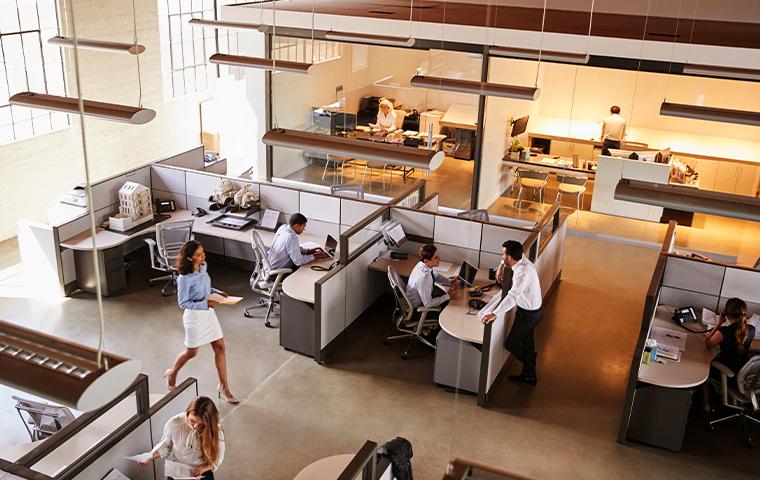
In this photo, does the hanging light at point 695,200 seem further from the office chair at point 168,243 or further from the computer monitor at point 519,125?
the computer monitor at point 519,125

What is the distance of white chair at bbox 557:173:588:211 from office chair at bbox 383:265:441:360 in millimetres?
4481

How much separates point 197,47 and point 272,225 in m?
6.95

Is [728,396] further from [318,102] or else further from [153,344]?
[318,102]

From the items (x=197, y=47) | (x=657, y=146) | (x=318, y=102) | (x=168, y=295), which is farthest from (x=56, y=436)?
(x=197, y=47)

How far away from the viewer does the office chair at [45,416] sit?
195 inches

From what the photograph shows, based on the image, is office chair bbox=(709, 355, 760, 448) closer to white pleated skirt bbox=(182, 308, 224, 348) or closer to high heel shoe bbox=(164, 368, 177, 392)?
white pleated skirt bbox=(182, 308, 224, 348)

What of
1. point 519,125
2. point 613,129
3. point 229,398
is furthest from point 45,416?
point 613,129

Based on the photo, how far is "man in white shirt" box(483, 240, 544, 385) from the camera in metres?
6.41

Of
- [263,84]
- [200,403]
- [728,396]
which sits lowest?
[728,396]

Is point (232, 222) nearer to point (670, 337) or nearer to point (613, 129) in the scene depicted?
point (670, 337)

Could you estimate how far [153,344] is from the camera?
24.2ft

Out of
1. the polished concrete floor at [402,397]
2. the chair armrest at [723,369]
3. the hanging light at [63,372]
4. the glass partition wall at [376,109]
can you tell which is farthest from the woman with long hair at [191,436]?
the glass partition wall at [376,109]

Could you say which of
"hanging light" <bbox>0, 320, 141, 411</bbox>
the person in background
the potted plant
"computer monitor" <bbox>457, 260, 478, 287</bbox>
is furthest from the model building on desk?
"hanging light" <bbox>0, 320, 141, 411</bbox>

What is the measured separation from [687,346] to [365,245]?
308 centimetres
